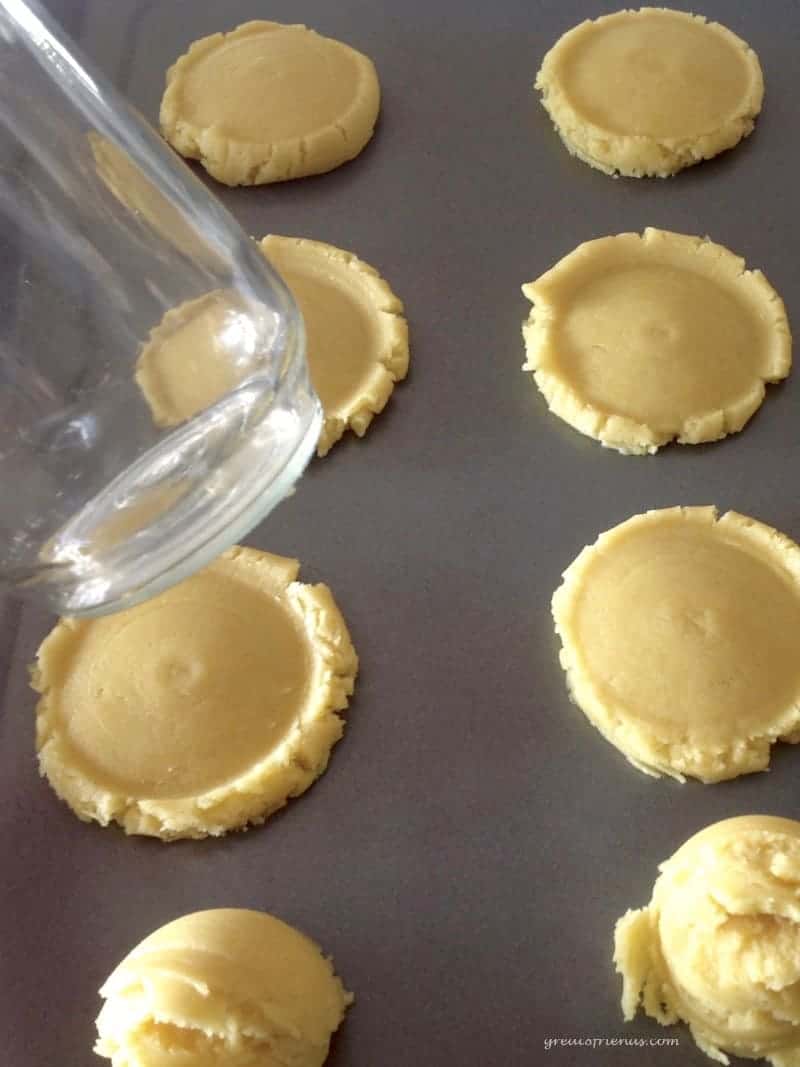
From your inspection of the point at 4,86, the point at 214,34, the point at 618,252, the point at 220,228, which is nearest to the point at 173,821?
the point at 220,228

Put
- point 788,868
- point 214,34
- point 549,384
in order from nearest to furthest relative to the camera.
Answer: point 788,868, point 549,384, point 214,34

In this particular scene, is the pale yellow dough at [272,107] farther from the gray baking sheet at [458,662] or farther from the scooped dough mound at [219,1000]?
the scooped dough mound at [219,1000]

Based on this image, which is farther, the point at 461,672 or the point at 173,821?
the point at 461,672

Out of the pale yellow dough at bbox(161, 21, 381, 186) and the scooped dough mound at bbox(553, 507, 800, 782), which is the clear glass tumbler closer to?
the scooped dough mound at bbox(553, 507, 800, 782)

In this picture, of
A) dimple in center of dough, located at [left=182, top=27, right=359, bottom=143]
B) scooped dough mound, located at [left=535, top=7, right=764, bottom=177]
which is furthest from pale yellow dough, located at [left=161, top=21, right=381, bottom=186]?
scooped dough mound, located at [left=535, top=7, right=764, bottom=177]

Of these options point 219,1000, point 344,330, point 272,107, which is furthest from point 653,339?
point 219,1000

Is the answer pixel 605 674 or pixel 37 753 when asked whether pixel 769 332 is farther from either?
pixel 37 753

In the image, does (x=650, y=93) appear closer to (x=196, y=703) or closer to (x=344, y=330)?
(x=344, y=330)

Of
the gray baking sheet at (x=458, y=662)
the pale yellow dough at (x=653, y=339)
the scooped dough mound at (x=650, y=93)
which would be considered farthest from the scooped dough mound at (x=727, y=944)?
the scooped dough mound at (x=650, y=93)
